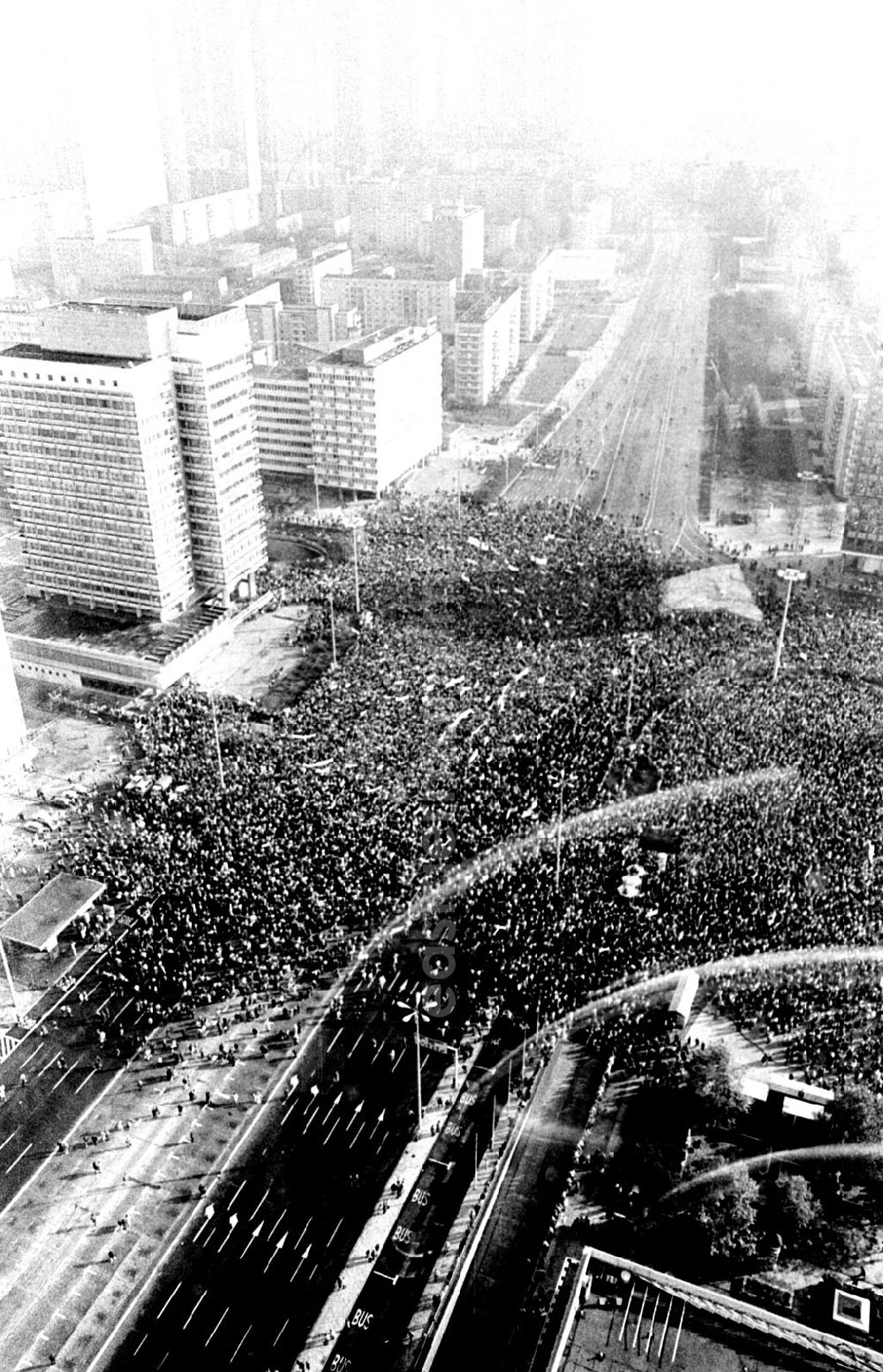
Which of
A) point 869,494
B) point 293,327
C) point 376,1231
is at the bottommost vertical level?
point 376,1231

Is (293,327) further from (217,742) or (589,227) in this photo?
(217,742)

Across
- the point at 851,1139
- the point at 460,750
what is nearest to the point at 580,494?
the point at 460,750

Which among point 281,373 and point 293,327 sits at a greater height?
point 293,327

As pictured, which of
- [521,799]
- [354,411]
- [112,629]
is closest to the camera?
[521,799]

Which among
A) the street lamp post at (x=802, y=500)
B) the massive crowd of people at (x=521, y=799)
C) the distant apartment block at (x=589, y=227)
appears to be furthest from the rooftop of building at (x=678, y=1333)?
the distant apartment block at (x=589, y=227)

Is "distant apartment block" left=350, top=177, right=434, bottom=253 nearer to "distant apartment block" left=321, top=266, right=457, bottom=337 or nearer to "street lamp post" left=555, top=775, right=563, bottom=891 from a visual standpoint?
"distant apartment block" left=321, top=266, right=457, bottom=337

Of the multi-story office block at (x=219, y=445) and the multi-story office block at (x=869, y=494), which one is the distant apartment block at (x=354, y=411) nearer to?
the multi-story office block at (x=219, y=445)

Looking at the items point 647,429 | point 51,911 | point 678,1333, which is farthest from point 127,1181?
point 647,429

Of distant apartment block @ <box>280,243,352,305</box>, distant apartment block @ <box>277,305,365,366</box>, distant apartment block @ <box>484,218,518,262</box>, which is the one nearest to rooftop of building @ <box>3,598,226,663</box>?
distant apartment block @ <box>277,305,365,366</box>
